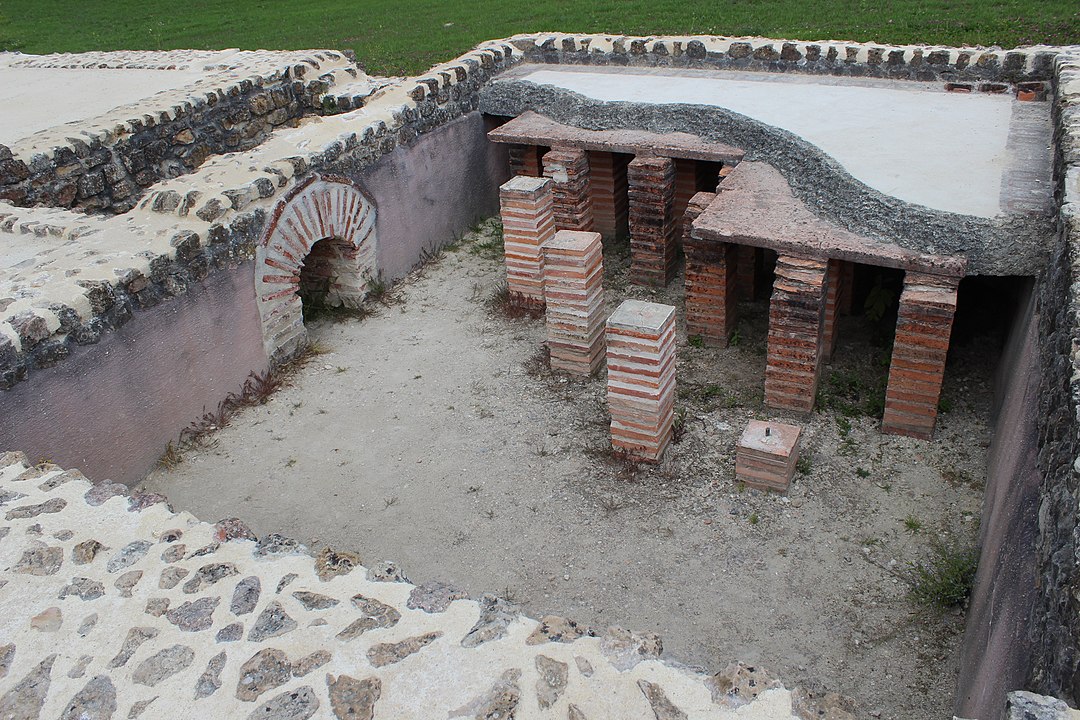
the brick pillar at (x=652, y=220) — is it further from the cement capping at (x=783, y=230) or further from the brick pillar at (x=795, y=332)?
the brick pillar at (x=795, y=332)

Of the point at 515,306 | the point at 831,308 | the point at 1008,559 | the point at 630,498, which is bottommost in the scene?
the point at 630,498

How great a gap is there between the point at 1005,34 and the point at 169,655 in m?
12.4

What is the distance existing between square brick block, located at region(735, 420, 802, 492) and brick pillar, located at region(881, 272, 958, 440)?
0.78m

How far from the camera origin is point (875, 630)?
170 inches

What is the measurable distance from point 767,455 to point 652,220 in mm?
2942

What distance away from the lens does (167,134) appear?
8281 mm

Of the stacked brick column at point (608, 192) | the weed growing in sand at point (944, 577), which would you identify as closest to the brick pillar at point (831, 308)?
the weed growing in sand at point (944, 577)

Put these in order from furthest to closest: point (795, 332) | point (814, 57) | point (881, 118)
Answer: point (814, 57), point (881, 118), point (795, 332)

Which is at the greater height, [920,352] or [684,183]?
[684,183]

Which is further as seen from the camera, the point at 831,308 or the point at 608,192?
the point at 608,192

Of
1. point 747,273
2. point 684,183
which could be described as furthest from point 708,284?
Answer: point 684,183

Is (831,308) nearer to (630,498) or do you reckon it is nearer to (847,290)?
(847,290)

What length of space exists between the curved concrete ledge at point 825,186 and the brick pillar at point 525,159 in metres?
0.38

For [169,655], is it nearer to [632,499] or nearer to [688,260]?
[632,499]
